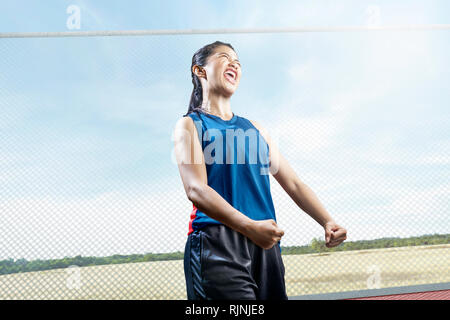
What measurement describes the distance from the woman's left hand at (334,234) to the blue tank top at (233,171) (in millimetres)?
127

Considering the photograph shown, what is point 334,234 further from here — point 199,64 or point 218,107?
point 199,64

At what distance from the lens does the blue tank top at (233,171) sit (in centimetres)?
67

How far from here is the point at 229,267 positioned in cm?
60

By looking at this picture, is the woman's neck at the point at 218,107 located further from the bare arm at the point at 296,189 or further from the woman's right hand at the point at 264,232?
the woman's right hand at the point at 264,232

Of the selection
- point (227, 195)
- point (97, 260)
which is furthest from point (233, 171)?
point (97, 260)

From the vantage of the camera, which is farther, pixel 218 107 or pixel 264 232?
pixel 218 107

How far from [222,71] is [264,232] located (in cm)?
39

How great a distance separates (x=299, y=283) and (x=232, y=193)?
682 mm

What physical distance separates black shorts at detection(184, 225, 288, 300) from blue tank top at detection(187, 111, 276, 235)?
4 cm
